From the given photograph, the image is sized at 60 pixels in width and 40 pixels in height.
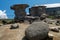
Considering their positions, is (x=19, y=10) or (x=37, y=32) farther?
(x=19, y=10)

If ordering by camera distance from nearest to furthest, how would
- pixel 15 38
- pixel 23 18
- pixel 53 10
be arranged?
1. pixel 15 38
2. pixel 23 18
3. pixel 53 10

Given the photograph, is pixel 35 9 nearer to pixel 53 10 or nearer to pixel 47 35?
pixel 53 10

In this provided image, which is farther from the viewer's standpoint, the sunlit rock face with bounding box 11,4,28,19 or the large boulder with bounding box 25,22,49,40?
the sunlit rock face with bounding box 11,4,28,19

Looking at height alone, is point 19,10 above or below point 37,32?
below

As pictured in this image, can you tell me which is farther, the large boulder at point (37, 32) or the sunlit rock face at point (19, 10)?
the sunlit rock face at point (19, 10)

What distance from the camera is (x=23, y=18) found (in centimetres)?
2922

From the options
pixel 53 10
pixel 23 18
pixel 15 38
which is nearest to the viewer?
pixel 15 38

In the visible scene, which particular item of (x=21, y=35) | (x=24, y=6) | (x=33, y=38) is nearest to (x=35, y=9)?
(x=24, y=6)

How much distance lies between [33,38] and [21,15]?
17096 millimetres

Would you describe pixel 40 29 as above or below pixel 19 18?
above

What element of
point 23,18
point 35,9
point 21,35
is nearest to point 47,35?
point 21,35

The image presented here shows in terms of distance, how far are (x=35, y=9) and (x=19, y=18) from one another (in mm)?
6148

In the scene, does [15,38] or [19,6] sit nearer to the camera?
[15,38]

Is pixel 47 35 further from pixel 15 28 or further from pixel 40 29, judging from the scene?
pixel 15 28
